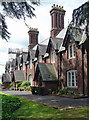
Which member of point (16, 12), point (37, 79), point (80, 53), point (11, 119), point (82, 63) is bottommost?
point (11, 119)

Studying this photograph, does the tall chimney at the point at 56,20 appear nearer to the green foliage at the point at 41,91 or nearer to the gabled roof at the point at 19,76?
the gabled roof at the point at 19,76

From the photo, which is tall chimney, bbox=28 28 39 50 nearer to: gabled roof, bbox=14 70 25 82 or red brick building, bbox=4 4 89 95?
gabled roof, bbox=14 70 25 82

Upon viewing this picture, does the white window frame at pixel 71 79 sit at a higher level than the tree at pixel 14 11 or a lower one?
lower

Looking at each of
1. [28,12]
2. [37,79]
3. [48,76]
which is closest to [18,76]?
[37,79]

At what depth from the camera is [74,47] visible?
18.8 m

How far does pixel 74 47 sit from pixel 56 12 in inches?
537

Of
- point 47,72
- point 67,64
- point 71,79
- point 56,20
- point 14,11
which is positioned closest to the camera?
point 14,11

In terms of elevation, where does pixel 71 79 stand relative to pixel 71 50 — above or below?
below

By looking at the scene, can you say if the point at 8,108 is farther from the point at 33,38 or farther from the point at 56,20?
the point at 33,38

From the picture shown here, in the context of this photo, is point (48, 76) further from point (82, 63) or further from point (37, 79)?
point (82, 63)

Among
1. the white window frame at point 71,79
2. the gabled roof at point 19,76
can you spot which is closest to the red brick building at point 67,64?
the white window frame at point 71,79

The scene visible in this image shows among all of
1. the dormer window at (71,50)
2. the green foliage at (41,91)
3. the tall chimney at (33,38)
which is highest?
the tall chimney at (33,38)

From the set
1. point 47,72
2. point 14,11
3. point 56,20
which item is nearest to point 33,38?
point 56,20

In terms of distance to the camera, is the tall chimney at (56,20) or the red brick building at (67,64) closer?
the red brick building at (67,64)
